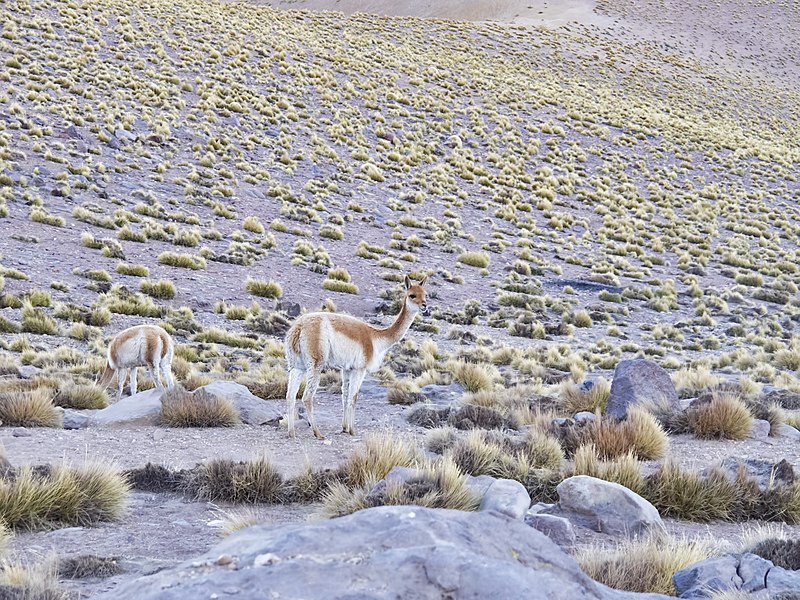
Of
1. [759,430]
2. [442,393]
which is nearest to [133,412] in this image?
[442,393]

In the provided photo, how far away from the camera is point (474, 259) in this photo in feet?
82.8

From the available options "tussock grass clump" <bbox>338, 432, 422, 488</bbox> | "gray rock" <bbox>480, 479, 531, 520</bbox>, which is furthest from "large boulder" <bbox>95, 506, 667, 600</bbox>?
"tussock grass clump" <bbox>338, 432, 422, 488</bbox>

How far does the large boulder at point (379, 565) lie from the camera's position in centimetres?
250

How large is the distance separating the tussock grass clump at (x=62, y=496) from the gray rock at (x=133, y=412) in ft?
9.68

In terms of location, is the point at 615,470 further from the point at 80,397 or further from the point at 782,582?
the point at 80,397

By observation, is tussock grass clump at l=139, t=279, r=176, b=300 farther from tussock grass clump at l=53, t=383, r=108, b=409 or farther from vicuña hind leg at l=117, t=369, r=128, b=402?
tussock grass clump at l=53, t=383, r=108, b=409

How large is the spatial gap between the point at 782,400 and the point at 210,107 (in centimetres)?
2853

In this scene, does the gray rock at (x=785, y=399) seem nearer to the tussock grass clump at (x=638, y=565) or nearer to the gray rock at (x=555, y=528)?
the gray rock at (x=555, y=528)

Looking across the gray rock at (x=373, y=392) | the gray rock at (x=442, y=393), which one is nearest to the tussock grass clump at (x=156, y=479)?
the gray rock at (x=373, y=392)

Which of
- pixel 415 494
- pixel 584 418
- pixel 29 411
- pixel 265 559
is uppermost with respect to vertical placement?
pixel 265 559

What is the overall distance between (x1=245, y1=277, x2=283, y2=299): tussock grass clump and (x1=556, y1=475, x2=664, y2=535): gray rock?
1401cm

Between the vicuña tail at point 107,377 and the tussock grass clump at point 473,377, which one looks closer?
the vicuña tail at point 107,377

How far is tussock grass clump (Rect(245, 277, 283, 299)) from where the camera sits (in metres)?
18.9

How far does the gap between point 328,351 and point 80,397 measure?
148 inches
